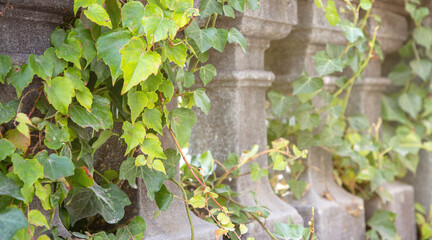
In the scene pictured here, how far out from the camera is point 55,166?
3.36ft

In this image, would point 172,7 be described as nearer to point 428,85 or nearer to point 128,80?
point 128,80

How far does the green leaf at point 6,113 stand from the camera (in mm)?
1036

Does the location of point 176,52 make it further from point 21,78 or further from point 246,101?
point 246,101

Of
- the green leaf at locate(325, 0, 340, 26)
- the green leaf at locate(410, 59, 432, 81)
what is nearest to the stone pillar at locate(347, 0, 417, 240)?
the green leaf at locate(410, 59, 432, 81)

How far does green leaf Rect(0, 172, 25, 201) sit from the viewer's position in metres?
0.97

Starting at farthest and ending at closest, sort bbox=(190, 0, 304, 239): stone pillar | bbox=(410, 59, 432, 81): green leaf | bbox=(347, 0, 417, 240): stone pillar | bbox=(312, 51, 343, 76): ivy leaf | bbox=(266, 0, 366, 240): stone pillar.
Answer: bbox=(410, 59, 432, 81): green leaf → bbox=(347, 0, 417, 240): stone pillar → bbox=(266, 0, 366, 240): stone pillar → bbox=(312, 51, 343, 76): ivy leaf → bbox=(190, 0, 304, 239): stone pillar

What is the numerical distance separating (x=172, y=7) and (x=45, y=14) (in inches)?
12.6

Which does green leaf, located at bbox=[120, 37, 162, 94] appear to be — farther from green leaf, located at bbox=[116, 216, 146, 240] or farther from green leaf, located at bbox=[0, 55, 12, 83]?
green leaf, located at bbox=[116, 216, 146, 240]

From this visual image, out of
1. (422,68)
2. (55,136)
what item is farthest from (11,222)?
(422,68)

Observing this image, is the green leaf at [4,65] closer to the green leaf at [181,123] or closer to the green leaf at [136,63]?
the green leaf at [136,63]

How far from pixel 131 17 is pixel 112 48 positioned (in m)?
0.08

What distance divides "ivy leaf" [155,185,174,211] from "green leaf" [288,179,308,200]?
2.32ft

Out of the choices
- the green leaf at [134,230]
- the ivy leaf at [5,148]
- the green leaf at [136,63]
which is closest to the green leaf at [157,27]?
the green leaf at [136,63]

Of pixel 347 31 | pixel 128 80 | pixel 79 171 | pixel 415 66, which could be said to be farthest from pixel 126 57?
pixel 415 66
